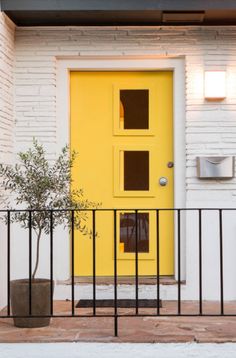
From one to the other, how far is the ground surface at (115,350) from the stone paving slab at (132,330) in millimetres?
109

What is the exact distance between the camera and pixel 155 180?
788 centimetres

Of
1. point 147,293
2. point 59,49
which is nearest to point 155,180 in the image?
point 147,293

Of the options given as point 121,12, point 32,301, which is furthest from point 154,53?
point 32,301

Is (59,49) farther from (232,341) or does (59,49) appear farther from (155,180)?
(232,341)

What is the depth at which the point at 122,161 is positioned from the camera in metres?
7.90

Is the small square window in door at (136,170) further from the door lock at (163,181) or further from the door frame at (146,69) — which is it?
the door frame at (146,69)

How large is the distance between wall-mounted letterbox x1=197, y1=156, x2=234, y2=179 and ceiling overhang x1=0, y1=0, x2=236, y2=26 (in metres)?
1.41

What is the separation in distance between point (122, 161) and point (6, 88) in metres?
1.47

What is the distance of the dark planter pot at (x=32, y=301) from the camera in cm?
630

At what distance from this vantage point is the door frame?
772 centimetres

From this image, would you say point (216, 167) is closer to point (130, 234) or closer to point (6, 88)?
point (130, 234)

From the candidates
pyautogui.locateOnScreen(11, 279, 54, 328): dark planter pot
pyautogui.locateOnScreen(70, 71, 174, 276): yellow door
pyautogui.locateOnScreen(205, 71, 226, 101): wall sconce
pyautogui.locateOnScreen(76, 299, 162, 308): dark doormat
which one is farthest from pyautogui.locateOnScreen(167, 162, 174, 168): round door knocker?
pyautogui.locateOnScreen(11, 279, 54, 328): dark planter pot

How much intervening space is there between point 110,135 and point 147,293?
1.72 m

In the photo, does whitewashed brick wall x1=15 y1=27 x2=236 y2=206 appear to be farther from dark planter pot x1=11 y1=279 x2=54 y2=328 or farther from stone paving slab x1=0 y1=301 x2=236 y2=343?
dark planter pot x1=11 y1=279 x2=54 y2=328
